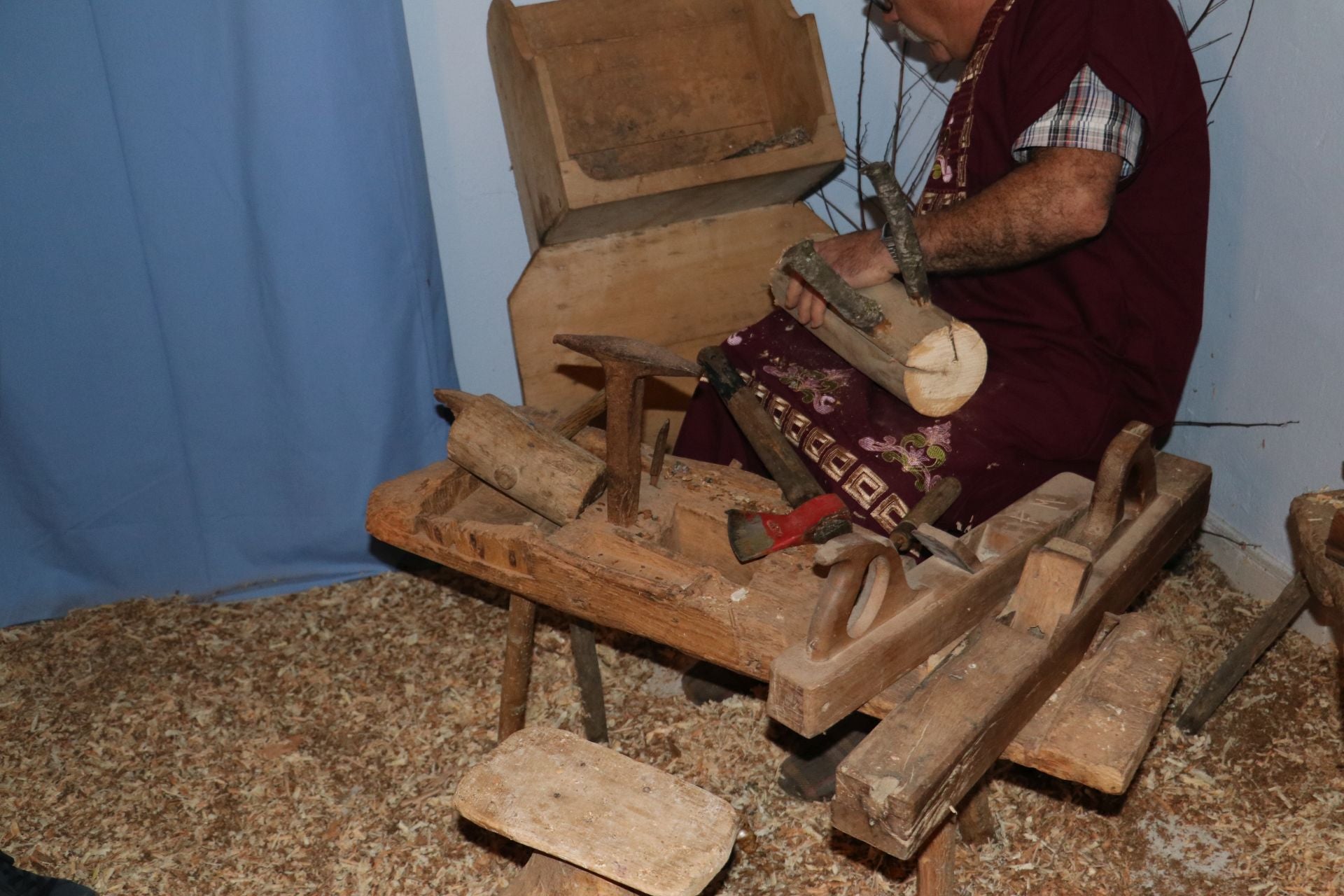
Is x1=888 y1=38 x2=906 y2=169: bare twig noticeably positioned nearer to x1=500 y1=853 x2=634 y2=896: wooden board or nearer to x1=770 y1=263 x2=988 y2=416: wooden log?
x1=770 y1=263 x2=988 y2=416: wooden log

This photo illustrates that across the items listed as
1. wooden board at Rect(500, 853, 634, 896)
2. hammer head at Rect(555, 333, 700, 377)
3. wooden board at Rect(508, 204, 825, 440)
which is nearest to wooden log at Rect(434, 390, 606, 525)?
hammer head at Rect(555, 333, 700, 377)

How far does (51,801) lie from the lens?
8.54 feet

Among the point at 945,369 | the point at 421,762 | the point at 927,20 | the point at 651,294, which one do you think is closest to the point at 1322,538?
the point at 945,369

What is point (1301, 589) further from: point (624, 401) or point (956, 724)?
point (624, 401)

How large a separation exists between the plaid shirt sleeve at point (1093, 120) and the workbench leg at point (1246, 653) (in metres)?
0.97

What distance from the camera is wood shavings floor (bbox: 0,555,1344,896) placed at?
2.34 metres

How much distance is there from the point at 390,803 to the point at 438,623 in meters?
0.67

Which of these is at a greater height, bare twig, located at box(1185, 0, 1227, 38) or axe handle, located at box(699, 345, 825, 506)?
bare twig, located at box(1185, 0, 1227, 38)

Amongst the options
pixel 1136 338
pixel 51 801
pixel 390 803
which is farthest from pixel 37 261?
pixel 1136 338

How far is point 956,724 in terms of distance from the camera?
1475mm

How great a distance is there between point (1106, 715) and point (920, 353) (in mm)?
809

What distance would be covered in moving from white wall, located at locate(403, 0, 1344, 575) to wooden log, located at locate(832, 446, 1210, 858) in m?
1.25

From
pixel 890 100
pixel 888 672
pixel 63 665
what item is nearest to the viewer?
pixel 888 672

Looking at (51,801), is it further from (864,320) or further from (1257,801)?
(1257,801)
